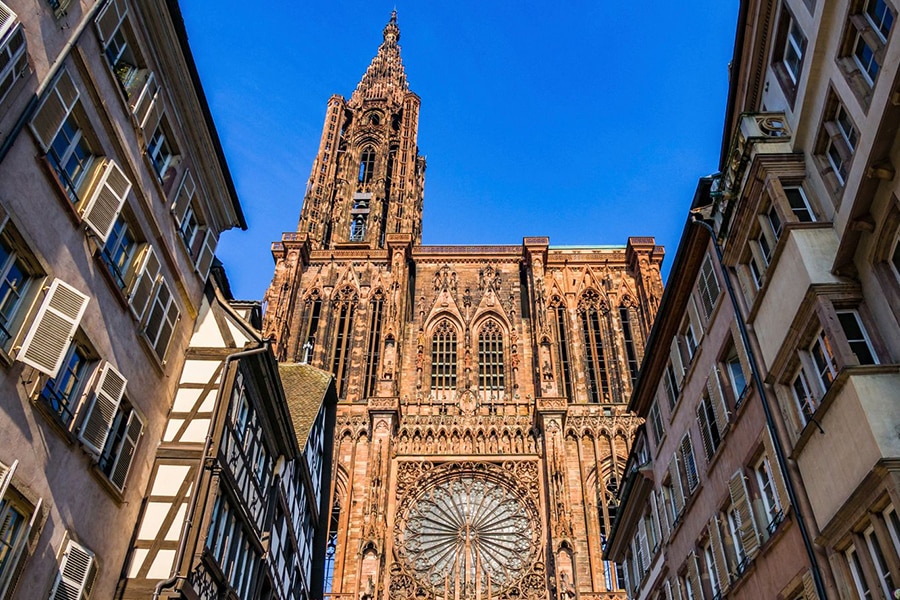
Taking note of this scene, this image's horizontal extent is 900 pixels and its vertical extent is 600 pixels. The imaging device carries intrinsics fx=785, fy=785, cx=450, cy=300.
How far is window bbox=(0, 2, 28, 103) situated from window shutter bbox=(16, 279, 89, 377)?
7.35 ft

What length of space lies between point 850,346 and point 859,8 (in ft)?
13.5

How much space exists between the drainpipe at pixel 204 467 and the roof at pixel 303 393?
5417mm

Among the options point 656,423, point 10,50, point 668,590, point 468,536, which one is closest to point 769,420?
point 668,590

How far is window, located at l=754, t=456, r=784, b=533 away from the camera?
439 inches

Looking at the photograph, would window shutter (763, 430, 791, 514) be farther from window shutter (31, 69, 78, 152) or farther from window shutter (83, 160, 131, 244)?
window shutter (31, 69, 78, 152)

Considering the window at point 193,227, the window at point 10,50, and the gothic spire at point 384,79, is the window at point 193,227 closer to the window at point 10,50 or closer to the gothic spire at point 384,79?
the window at point 10,50

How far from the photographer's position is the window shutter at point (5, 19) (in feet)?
26.5

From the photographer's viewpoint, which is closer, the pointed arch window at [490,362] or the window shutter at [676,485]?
the window shutter at [676,485]

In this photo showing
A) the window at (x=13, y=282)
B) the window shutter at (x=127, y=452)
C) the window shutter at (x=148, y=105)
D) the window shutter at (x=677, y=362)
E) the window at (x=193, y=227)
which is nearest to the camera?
the window at (x=13, y=282)

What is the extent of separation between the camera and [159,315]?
1260 centimetres

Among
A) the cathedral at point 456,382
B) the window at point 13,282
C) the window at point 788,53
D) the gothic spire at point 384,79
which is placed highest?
the gothic spire at point 384,79

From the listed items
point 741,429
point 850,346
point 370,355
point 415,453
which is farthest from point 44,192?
point 370,355

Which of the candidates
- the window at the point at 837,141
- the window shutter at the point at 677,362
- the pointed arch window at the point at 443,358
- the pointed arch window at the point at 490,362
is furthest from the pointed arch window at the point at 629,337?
the window at the point at 837,141

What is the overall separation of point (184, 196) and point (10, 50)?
18.0 feet
